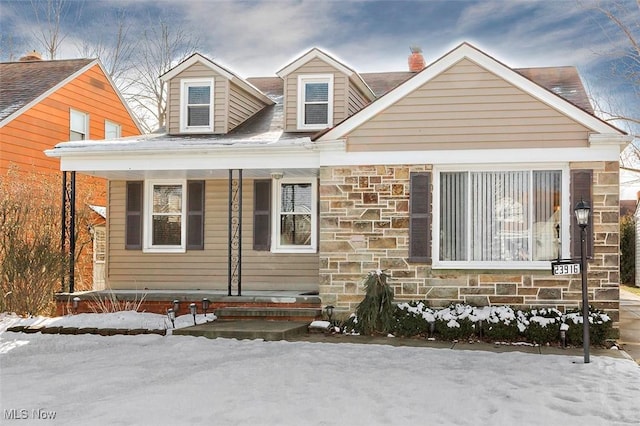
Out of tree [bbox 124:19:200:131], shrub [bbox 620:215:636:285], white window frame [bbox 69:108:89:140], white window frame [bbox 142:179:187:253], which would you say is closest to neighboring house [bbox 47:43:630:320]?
A: white window frame [bbox 142:179:187:253]

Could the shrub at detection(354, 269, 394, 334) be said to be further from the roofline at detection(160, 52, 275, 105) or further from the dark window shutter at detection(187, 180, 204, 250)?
the roofline at detection(160, 52, 275, 105)

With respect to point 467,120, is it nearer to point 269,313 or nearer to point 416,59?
point 269,313

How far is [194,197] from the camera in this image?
1327 centimetres

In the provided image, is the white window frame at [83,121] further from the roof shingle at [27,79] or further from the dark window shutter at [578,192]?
the dark window shutter at [578,192]

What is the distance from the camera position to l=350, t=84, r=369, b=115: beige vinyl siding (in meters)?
13.2

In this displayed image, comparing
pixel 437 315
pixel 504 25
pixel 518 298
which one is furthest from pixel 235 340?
pixel 504 25

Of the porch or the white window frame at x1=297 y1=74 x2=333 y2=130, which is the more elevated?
the white window frame at x1=297 y1=74 x2=333 y2=130

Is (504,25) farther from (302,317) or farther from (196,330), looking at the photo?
(196,330)

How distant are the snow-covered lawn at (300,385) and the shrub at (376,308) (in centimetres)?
103

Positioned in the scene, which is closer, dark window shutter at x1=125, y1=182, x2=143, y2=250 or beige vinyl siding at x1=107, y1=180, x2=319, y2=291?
beige vinyl siding at x1=107, y1=180, x2=319, y2=291

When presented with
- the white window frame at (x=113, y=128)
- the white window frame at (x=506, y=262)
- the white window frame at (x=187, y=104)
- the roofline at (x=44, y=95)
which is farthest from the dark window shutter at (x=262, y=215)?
the white window frame at (x=113, y=128)

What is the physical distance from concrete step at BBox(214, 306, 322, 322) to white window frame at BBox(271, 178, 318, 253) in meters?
2.18

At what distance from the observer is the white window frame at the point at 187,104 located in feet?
43.6

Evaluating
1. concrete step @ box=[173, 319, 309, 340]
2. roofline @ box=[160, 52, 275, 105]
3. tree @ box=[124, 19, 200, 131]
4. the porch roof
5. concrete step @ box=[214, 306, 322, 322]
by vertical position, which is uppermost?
tree @ box=[124, 19, 200, 131]
